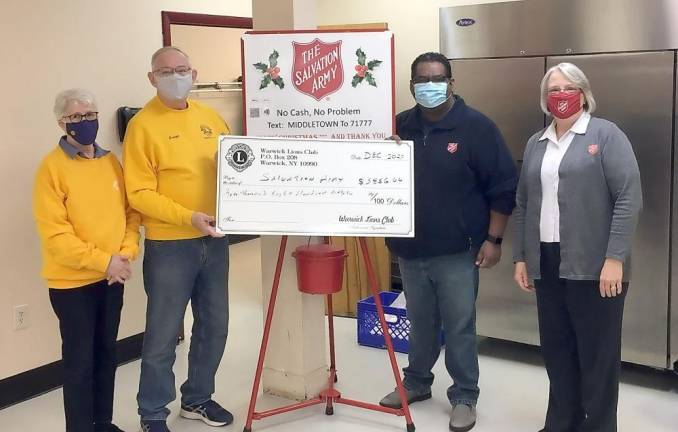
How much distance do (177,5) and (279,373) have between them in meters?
2.33

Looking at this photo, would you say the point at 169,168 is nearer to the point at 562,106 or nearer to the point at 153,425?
the point at 153,425

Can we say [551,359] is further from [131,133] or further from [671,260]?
[131,133]

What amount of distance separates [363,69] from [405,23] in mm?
2052

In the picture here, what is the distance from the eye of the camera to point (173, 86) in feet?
9.66

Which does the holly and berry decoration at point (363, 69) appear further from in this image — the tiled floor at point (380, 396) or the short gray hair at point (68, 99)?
the tiled floor at point (380, 396)

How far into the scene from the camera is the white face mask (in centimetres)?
294

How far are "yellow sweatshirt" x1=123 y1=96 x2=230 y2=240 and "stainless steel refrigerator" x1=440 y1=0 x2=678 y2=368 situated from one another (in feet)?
5.37

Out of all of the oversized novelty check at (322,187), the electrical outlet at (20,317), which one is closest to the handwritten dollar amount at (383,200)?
the oversized novelty check at (322,187)

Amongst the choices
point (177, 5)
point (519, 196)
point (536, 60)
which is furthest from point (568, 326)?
point (177, 5)

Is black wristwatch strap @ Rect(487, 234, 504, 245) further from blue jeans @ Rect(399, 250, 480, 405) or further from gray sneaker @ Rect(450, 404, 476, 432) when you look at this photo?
gray sneaker @ Rect(450, 404, 476, 432)

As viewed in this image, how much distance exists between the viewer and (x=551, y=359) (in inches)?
112

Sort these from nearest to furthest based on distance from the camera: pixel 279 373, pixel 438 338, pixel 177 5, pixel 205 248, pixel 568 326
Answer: pixel 568 326 < pixel 205 248 < pixel 438 338 < pixel 279 373 < pixel 177 5

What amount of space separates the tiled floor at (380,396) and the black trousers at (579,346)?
39cm

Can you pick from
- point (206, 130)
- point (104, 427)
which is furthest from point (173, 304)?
point (206, 130)
